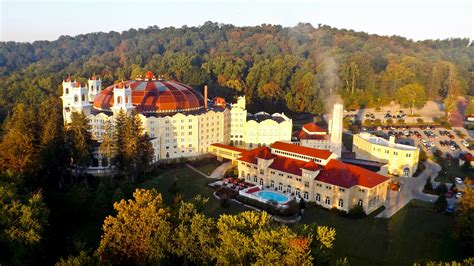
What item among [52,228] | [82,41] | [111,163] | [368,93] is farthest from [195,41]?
[52,228]

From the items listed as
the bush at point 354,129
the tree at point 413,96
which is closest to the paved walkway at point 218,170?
the bush at point 354,129

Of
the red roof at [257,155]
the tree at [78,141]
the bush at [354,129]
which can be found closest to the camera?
the tree at [78,141]

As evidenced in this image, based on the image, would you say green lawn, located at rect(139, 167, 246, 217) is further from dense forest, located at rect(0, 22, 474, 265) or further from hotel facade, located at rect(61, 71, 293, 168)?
hotel facade, located at rect(61, 71, 293, 168)

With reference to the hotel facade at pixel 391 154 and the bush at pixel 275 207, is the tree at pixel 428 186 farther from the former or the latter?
the bush at pixel 275 207

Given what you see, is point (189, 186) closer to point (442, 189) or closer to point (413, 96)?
point (442, 189)

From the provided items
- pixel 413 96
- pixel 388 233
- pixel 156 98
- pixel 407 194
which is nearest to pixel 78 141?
pixel 156 98

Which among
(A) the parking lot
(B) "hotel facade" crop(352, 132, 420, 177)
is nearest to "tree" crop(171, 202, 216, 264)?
(B) "hotel facade" crop(352, 132, 420, 177)
